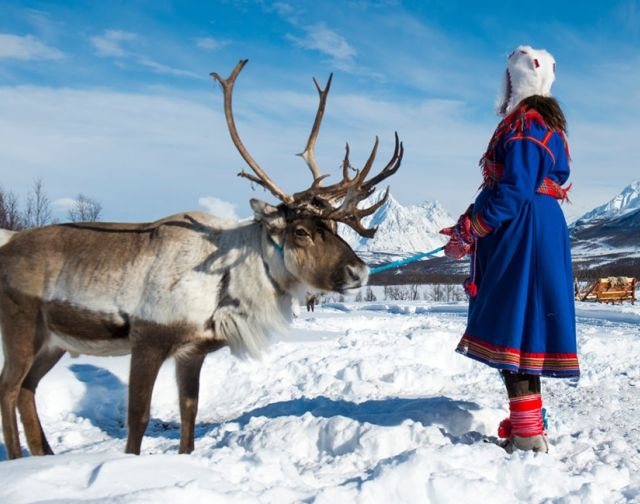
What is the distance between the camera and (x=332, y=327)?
11.9 m

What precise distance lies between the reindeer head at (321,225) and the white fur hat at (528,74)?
91 cm

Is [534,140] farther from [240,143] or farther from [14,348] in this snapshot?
[14,348]

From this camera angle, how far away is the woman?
11.8 feet

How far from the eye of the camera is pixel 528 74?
3.80 m

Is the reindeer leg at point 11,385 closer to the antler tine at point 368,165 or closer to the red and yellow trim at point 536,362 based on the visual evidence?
the antler tine at point 368,165

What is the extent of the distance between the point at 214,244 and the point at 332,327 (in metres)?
7.89

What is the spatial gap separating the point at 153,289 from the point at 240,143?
54.8 inches

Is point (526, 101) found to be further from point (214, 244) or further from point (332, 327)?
point (332, 327)

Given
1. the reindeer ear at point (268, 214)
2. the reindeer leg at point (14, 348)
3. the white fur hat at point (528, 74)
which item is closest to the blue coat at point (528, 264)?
the white fur hat at point (528, 74)

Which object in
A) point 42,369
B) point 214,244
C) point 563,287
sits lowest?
point 42,369

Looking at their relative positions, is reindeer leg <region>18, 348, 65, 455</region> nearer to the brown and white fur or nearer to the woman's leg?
the brown and white fur

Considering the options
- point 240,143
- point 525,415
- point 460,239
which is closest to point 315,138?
point 240,143

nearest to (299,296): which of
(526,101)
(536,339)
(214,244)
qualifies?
(214,244)

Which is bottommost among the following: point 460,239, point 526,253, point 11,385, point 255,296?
point 11,385
